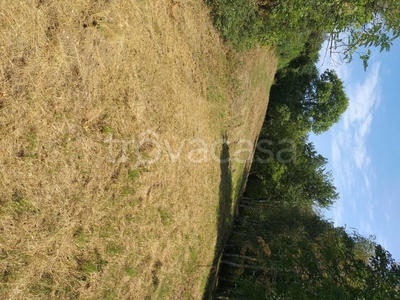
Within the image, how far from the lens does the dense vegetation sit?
8.23m

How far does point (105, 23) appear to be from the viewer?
23.3 feet

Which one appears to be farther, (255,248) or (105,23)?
(255,248)

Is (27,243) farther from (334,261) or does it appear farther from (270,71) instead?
(270,71)

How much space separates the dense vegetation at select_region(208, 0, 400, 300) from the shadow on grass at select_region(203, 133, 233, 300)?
29.5 inches

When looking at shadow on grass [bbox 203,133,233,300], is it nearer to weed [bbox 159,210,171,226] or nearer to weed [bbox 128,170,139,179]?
weed [bbox 159,210,171,226]

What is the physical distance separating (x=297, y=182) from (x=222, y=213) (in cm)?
875

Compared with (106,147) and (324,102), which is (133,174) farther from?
(324,102)

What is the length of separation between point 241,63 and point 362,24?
6235 mm

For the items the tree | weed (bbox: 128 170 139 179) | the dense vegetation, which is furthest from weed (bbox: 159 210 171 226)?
the tree

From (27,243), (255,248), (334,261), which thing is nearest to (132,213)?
(27,243)

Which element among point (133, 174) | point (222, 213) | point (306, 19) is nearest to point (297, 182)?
point (222, 213)

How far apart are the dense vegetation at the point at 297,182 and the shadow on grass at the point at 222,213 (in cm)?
75

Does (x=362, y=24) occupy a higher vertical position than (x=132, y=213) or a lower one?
higher

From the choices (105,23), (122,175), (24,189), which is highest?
(105,23)
